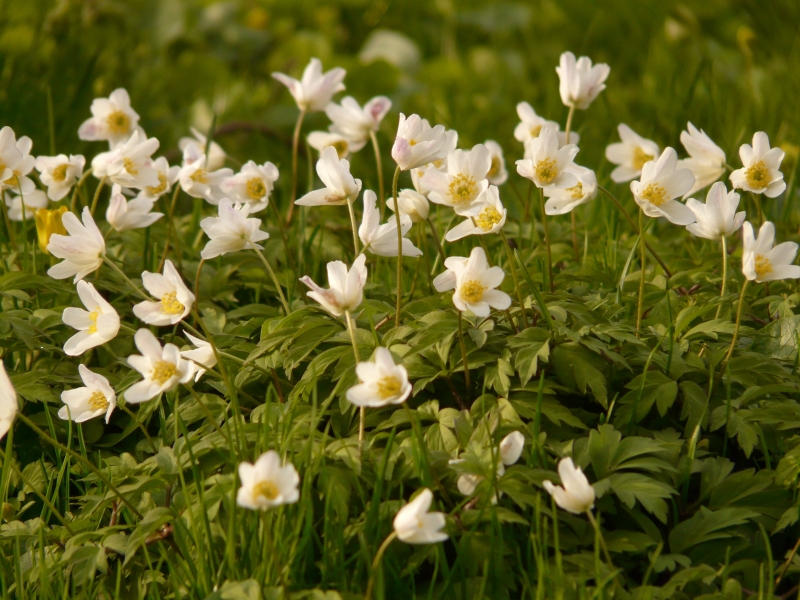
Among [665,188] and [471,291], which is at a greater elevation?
[665,188]

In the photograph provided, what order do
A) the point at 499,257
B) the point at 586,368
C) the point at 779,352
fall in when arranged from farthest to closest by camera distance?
1. the point at 499,257
2. the point at 779,352
3. the point at 586,368

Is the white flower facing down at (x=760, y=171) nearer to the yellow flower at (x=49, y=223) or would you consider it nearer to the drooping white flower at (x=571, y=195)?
the drooping white flower at (x=571, y=195)

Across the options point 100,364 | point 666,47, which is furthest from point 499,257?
point 666,47

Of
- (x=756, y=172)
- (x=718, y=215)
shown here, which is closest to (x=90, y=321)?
(x=718, y=215)

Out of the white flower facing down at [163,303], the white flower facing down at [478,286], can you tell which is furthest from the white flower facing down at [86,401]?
the white flower facing down at [478,286]

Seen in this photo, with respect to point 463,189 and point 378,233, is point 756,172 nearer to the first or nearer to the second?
point 463,189

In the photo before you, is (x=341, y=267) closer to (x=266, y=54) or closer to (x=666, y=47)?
(x=666, y=47)

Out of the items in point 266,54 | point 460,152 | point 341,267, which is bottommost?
point 266,54
